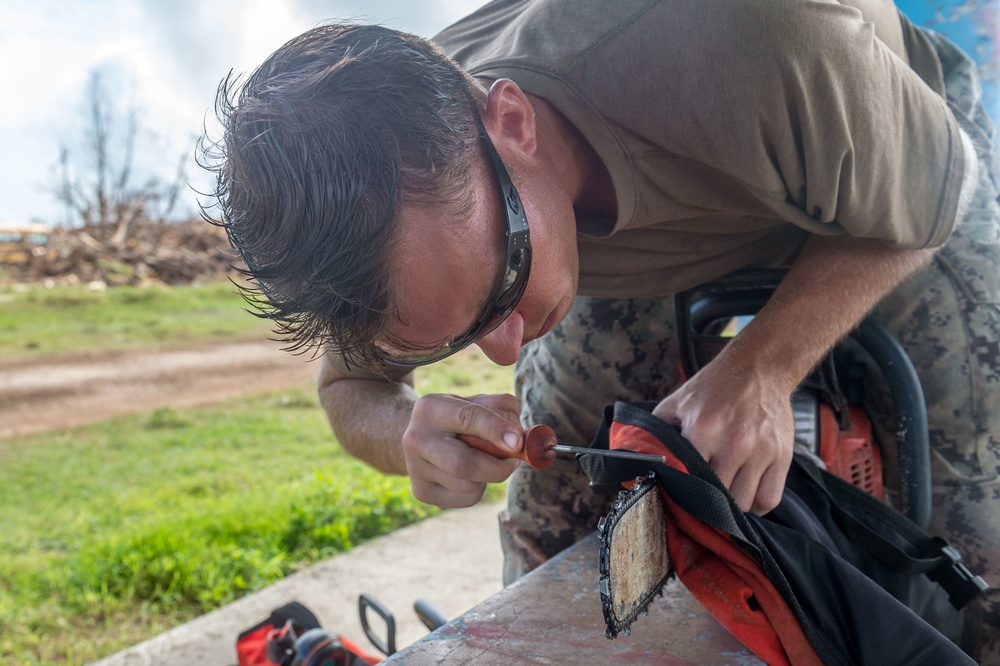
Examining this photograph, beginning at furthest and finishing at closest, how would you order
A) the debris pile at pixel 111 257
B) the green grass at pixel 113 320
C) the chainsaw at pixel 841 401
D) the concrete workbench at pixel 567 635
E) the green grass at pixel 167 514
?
the debris pile at pixel 111 257, the green grass at pixel 113 320, the green grass at pixel 167 514, the chainsaw at pixel 841 401, the concrete workbench at pixel 567 635

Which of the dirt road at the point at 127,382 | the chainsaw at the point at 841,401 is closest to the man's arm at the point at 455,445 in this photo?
the chainsaw at the point at 841,401

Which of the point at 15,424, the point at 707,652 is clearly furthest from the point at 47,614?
the point at 15,424

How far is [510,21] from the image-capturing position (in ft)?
5.83

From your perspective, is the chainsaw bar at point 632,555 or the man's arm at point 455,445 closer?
the chainsaw bar at point 632,555

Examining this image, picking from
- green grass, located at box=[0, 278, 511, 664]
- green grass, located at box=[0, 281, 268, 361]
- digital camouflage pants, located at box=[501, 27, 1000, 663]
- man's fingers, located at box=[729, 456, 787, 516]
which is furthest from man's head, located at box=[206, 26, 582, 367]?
green grass, located at box=[0, 281, 268, 361]

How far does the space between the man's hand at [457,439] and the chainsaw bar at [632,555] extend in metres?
0.25

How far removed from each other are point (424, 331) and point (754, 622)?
2.11 ft

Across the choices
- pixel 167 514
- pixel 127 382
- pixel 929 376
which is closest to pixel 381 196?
pixel 929 376

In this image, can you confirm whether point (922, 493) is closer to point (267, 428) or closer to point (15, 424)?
point (267, 428)

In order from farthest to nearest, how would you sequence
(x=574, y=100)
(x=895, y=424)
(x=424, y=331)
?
1. (x=895, y=424)
2. (x=574, y=100)
3. (x=424, y=331)

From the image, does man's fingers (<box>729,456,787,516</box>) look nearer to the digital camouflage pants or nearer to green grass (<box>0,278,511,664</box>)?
the digital camouflage pants

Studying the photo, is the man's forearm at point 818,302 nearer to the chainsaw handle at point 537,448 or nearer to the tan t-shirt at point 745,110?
the tan t-shirt at point 745,110

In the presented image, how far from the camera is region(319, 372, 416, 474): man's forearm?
1.84 m

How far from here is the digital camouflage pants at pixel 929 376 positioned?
5.26 ft
